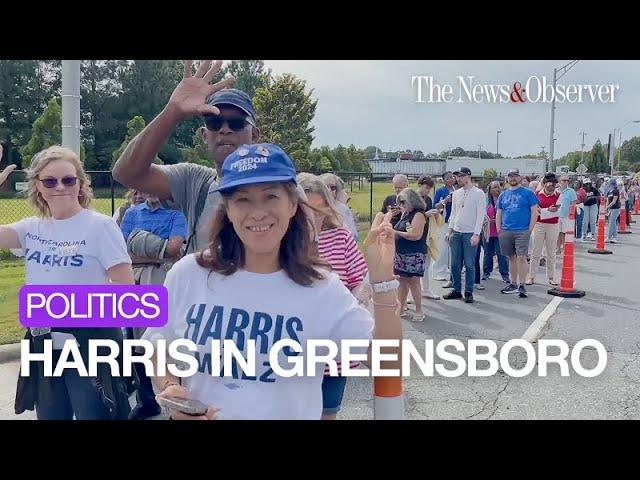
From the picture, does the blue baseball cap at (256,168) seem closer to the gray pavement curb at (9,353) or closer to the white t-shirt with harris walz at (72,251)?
the white t-shirt with harris walz at (72,251)

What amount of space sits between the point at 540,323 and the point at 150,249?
4.60m

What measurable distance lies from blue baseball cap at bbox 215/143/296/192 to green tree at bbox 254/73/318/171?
2669 centimetres

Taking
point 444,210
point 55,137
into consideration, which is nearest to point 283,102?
point 55,137

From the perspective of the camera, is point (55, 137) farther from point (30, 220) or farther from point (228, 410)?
point (228, 410)

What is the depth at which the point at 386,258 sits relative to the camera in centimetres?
195

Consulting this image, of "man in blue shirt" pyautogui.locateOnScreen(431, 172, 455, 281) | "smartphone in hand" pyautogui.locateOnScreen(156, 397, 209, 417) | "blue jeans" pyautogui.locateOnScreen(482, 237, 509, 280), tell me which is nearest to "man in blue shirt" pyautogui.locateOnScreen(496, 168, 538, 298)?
"blue jeans" pyautogui.locateOnScreen(482, 237, 509, 280)

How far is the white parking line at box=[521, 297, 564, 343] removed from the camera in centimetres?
608

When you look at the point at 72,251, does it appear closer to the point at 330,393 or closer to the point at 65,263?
the point at 65,263

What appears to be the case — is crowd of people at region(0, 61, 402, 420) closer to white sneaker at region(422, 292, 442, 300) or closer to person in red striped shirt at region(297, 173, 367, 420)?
person in red striped shirt at region(297, 173, 367, 420)

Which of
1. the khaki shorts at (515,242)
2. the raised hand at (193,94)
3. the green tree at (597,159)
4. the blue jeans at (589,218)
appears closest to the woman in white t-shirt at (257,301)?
the raised hand at (193,94)

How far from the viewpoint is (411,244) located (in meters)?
6.64

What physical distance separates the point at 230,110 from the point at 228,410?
1355 mm

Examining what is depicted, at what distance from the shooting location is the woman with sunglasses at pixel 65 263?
274 cm

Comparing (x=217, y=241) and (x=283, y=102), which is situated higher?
(x=283, y=102)
